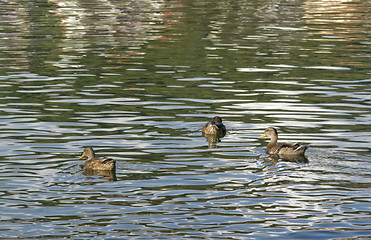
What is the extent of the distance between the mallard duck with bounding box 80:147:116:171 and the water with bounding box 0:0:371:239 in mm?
295

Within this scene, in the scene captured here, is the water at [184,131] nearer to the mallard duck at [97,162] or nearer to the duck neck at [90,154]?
the mallard duck at [97,162]

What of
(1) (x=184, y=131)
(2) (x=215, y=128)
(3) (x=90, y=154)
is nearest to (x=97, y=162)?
(3) (x=90, y=154)

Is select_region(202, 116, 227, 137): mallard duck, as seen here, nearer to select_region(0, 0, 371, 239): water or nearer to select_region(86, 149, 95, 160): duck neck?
select_region(0, 0, 371, 239): water

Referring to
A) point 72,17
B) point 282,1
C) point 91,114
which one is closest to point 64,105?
point 91,114

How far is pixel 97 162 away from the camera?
Answer: 18.0 metres

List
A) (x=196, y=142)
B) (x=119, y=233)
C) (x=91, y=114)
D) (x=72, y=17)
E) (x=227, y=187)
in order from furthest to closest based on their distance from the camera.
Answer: (x=72, y=17)
(x=91, y=114)
(x=196, y=142)
(x=227, y=187)
(x=119, y=233)

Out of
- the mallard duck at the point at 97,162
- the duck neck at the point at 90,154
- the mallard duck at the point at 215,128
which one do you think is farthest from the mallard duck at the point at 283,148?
the duck neck at the point at 90,154

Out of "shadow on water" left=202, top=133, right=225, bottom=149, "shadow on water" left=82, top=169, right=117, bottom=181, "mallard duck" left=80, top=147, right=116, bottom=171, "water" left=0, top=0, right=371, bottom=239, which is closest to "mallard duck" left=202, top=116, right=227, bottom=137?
"shadow on water" left=202, top=133, right=225, bottom=149

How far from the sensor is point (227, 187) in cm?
1670

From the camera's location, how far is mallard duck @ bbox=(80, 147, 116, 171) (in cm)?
1775

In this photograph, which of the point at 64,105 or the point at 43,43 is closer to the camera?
the point at 64,105

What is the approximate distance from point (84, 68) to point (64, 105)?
26.5ft

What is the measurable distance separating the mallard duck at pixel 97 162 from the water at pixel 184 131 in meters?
0.29

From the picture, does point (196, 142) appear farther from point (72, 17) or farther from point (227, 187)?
point (72, 17)
